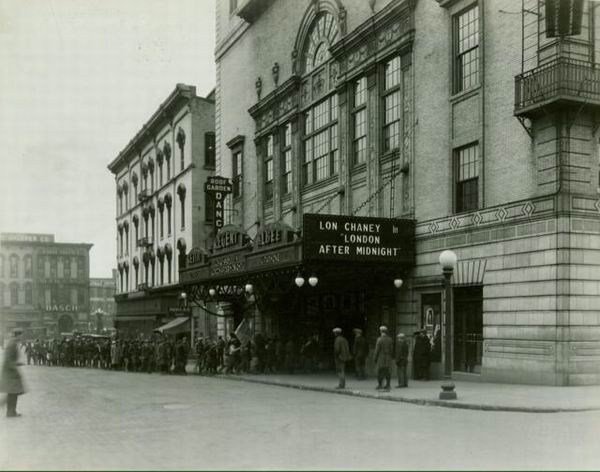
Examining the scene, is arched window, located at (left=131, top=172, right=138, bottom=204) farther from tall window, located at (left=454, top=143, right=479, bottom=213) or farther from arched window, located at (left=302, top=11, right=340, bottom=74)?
tall window, located at (left=454, top=143, right=479, bottom=213)

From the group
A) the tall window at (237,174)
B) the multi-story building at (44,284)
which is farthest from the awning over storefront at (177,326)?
the multi-story building at (44,284)

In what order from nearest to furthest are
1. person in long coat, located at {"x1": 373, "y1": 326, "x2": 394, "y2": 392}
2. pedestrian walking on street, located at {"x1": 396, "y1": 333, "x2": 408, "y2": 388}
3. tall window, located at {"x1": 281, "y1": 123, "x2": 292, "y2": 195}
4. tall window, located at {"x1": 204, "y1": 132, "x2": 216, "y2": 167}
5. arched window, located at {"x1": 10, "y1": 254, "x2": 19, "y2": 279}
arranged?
1. person in long coat, located at {"x1": 373, "y1": 326, "x2": 394, "y2": 392}
2. pedestrian walking on street, located at {"x1": 396, "y1": 333, "x2": 408, "y2": 388}
3. tall window, located at {"x1": 281, "y1": 123, "x2": 292, "y2": 195}
4. tall window, located at {"x1": 204, "y1": 132, "x2": 216, "y2": 167}
5. arched window, located at {"x1": 10, "y1": 254, "x2": 19, "y2": 279}

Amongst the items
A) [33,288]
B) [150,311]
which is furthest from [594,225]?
[33,288]

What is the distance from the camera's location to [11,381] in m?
15.5

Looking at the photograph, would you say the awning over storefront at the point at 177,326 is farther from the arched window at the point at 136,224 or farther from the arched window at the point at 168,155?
the arched window at the point at 136,224

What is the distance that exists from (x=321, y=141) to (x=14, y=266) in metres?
69.3

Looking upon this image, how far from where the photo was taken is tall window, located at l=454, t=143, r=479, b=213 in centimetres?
2203

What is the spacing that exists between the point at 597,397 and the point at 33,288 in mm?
86195

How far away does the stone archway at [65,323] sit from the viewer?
A: 100 metres

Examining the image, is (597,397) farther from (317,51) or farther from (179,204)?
(179,204)

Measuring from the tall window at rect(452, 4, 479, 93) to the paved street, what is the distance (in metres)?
10.00

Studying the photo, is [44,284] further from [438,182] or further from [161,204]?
[438,182]

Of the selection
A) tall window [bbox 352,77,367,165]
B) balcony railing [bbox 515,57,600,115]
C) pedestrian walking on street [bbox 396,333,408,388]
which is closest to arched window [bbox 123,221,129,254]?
tall window [bbox 352,77,367,165]

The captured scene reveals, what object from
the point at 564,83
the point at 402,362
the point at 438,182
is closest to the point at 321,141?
the point at 438,182
